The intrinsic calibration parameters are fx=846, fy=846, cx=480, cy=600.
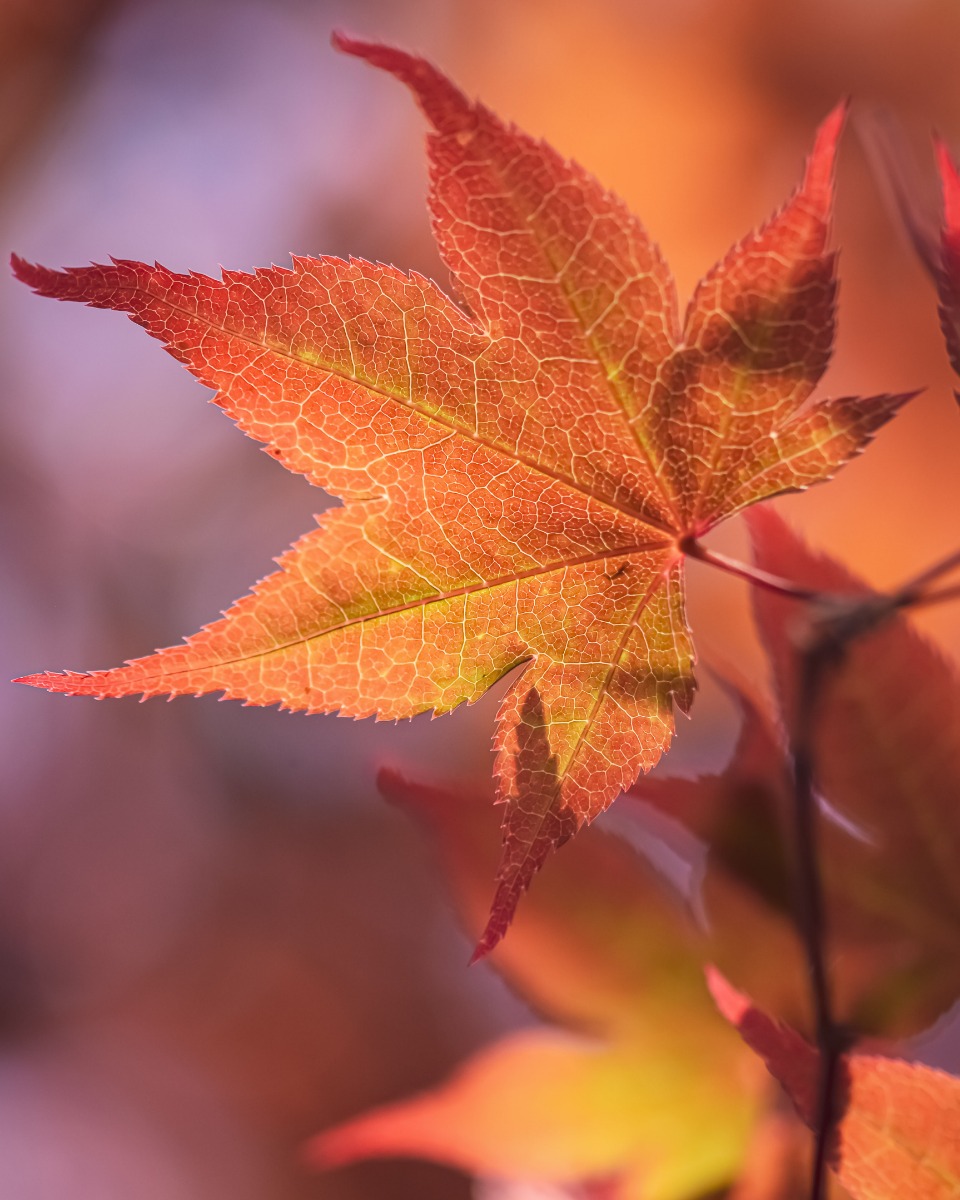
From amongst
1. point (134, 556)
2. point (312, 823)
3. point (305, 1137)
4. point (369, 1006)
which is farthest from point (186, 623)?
point (305, 1137)

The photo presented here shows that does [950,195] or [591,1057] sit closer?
[950,195]

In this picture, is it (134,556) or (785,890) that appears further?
(134,556)

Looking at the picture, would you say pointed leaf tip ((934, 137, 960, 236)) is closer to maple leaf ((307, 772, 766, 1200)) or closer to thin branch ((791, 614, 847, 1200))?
thin branch ((791, 614, 847, 1200))

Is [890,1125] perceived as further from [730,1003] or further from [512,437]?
[512,437]

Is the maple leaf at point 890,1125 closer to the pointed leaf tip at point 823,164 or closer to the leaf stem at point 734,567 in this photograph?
the leaf stem at point 734,567

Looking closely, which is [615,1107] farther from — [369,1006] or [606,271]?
[369,1006]

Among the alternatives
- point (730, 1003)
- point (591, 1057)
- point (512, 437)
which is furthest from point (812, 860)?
point (591, 1057)
